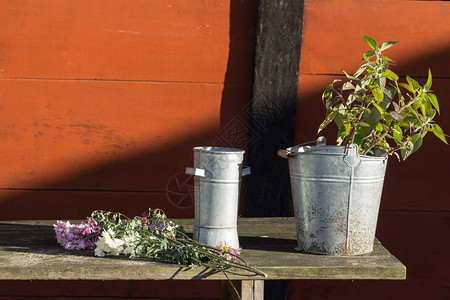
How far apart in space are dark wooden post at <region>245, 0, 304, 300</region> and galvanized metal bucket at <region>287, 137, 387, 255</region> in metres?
0.63

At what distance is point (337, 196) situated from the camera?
1.30 m

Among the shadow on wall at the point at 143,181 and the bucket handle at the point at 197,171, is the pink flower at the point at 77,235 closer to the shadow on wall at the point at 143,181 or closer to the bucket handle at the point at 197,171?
the bucket handle at the point at 197,171

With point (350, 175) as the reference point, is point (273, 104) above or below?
above

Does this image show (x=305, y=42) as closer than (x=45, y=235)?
No

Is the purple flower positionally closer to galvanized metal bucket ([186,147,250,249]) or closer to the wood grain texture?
galvanized metal bucket ([186,147,250,249])

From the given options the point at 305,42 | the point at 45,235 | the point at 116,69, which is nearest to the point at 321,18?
the point at 305,42

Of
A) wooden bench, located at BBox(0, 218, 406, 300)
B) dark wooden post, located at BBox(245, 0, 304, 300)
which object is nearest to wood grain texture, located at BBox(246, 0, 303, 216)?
dark wooden post, located at BBox(245, 0, 304, 300)

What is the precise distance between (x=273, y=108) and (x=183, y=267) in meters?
0.89

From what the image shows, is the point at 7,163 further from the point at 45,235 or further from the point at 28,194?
the point at 45,235

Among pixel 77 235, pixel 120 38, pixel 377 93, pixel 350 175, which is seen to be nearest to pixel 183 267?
pixel 77 235

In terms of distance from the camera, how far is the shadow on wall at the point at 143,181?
202 centimetres

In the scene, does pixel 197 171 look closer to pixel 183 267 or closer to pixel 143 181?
pixel 183 267

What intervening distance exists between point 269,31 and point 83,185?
2.75 ft

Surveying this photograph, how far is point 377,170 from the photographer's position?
1.33 metres
